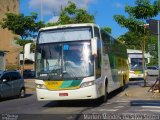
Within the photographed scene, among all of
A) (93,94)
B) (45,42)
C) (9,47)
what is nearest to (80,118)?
(93,94)

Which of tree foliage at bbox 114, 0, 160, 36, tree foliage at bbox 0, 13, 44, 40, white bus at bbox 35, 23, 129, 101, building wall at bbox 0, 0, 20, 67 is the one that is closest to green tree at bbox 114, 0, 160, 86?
tree foliage at bbox 114, 0, 160, 36

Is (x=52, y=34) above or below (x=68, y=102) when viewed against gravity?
above

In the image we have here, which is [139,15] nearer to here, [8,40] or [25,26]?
[25,26]

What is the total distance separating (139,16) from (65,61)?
12.1 metres

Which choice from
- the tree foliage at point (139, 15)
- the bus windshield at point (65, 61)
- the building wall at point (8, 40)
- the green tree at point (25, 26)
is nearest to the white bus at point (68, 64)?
the bus windshield at point (65, 61)

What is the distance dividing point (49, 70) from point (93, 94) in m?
1.98

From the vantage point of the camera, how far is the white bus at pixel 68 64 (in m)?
16.8

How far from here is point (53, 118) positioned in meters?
13.6

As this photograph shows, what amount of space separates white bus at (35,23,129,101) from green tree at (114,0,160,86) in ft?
33.3

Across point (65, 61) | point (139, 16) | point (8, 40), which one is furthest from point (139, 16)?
point (8, 40)

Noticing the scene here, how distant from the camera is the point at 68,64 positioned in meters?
17.0

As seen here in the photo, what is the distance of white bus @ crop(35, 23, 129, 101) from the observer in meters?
16.8

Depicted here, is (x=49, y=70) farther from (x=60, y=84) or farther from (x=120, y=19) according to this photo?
(x=120, y=19)

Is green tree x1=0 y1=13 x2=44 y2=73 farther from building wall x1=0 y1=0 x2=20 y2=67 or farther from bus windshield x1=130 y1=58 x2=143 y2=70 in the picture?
building wall x1=0 y1=0 x2=20 y2=67
